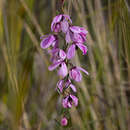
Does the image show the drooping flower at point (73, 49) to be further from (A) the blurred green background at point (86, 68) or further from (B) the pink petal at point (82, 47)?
(A) the blurred green background at point (86, 68)

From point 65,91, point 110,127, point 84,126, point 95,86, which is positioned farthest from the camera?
point 95,86

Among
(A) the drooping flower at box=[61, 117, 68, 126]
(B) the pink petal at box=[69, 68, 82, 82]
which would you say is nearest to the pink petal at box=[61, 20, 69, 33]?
(B) the pink petal at box=[69, 68, 82, 82]

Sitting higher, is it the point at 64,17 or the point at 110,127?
the point at 64,17

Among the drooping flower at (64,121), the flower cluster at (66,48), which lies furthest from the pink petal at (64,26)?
the drooping flower at (64,121)

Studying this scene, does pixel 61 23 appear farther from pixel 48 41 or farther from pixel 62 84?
pixel 62 84

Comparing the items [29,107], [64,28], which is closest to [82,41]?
[64,28]

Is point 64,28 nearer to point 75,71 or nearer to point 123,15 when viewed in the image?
point 75,71

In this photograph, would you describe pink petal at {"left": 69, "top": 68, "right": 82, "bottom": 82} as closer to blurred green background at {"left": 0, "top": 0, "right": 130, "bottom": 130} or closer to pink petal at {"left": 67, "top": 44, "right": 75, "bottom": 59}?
pink petal at {"left": 67, "top": 44, "right": 75, "bottom": 59}

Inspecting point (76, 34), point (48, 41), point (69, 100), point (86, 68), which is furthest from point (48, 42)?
point (86, 68)
